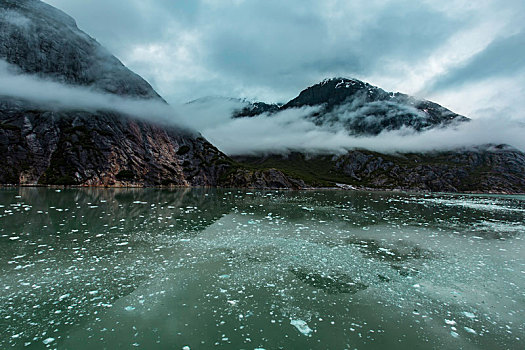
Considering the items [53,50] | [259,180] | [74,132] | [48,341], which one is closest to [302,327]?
[48,341]

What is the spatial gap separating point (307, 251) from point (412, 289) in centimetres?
762

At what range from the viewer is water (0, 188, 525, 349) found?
29.8 ft

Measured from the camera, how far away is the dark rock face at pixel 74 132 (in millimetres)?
119375

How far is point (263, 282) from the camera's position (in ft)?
45.2

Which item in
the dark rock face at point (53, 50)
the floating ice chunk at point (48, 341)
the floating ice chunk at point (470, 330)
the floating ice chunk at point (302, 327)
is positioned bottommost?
the floating ice chunk at point (48, 341)

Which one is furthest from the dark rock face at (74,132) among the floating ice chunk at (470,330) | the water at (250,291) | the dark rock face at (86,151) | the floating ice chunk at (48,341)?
the floating ice chunk at (470,330)

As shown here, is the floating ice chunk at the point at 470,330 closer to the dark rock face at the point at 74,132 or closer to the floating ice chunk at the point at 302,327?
the floating ice chunk at the point at 302,327

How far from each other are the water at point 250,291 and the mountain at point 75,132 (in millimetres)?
121818

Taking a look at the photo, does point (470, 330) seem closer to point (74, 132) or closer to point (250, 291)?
point (250, 291)

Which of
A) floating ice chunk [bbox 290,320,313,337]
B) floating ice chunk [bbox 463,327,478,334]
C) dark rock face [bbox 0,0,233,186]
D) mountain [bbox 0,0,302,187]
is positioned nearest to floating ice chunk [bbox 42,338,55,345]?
floating ice chunk [bbox 290,320,313,337]

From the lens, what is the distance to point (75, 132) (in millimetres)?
137250

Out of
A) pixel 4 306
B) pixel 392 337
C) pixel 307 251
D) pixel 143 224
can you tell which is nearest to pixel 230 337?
pixel 392 337

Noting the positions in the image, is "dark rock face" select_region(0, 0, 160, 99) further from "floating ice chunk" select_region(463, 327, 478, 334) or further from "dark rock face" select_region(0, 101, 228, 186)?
"floating ice chunk" select_region(463, 327, 478, 334)

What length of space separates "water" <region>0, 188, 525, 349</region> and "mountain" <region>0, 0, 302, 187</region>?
4796 inches
